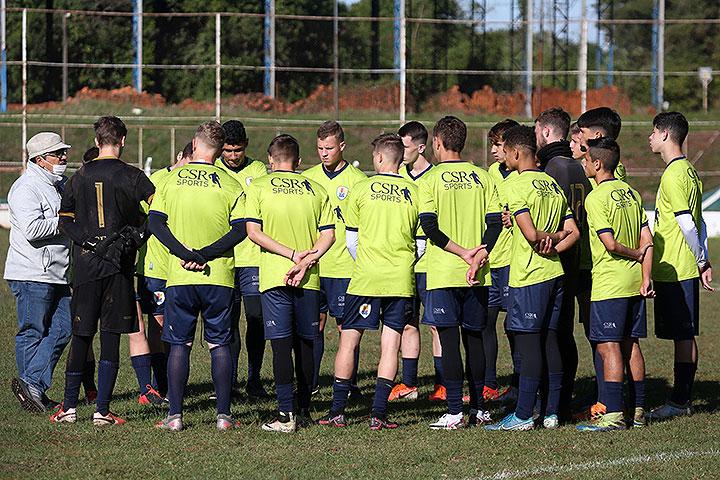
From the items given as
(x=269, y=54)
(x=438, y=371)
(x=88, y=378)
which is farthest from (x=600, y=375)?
(x=269, y=54)

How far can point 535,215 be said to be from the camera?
8.06 m

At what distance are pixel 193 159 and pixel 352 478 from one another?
2768 mm

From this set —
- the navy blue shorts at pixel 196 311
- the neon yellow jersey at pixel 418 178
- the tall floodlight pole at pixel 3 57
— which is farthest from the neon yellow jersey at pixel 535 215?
the tall floodlight pole at pixel 3 57

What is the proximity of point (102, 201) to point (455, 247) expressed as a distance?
2614 mm

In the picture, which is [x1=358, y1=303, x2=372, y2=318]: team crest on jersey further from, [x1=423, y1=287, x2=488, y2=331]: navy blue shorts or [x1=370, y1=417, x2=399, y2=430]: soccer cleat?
[x1=370, y1=417, x2=399, y2=430]: soccer cleat

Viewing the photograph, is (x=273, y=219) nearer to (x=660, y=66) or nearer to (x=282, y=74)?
(x=660, y=66)

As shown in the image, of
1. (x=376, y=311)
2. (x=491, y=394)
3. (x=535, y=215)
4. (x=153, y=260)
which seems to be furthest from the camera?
(x=491, y=394)

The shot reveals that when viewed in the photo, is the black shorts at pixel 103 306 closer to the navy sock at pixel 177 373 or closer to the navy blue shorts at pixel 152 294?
the navy sock at pixel 177 373

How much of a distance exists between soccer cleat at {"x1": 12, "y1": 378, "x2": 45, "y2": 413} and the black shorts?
0.88 metres

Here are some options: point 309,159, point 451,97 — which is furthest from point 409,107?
point 309,159

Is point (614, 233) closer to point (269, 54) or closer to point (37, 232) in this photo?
point (37, 232)

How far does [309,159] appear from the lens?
33.9 meters

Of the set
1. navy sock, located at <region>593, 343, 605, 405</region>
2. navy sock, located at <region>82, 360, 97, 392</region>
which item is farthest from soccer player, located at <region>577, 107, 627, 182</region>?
navy sock, located at <region>82, 360, 97, 392</region>

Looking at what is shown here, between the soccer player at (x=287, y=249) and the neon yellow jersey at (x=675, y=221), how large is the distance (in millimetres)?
2643
